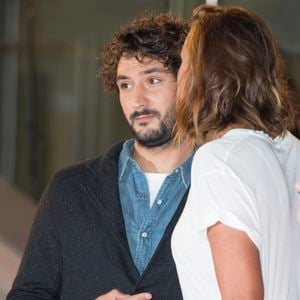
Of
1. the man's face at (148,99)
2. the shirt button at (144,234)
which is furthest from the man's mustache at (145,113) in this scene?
the shirt button at (144,234)

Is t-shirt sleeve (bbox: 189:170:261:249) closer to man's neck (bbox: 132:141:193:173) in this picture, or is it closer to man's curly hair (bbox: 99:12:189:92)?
man's neck (bbox: 132:141:193:173)

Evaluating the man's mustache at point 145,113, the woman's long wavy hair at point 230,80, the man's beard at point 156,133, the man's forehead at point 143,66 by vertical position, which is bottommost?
the man's beard at point 156,133

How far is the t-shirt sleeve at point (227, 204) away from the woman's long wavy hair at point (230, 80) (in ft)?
0.45

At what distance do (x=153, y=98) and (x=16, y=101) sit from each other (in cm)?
340

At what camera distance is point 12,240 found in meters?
4.21

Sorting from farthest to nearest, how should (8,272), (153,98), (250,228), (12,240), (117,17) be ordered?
(117,17) → (12,240) → (8,272) → (153,98) → (250,228)

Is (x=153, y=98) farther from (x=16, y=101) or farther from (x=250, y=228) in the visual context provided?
(x=16, y=101)

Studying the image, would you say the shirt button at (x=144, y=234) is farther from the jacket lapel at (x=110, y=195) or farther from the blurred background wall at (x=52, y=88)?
the blurred background wall at (x=52, y=88)

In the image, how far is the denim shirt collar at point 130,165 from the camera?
251cm

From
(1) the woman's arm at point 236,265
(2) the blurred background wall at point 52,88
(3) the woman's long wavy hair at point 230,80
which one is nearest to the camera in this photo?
(1) the woman's arm at point 236,265

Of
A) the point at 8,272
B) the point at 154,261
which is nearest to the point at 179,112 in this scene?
the point at 154,261

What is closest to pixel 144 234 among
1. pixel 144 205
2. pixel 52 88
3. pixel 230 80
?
pixel 144 205

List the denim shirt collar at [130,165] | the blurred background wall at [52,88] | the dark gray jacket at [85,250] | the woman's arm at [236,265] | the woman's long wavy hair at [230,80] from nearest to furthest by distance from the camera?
the woman's arm at [236,265] → the woman's long wavy hair at [230,80] → the dark gray jacket at [85,250] → the denim shirt collar at [130,165] → the blurred background wall at [52,88]

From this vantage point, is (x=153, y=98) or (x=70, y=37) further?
(x=70, y=37)
